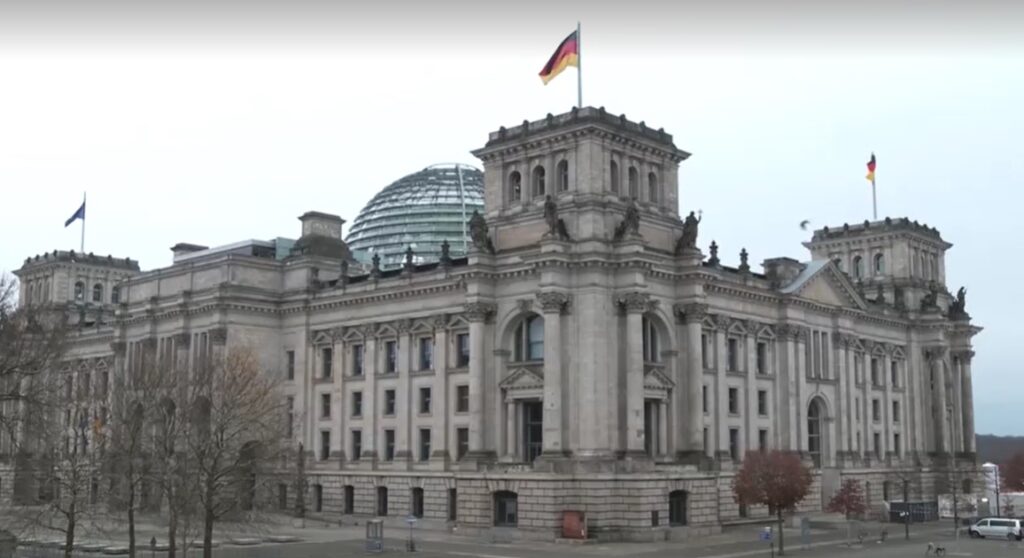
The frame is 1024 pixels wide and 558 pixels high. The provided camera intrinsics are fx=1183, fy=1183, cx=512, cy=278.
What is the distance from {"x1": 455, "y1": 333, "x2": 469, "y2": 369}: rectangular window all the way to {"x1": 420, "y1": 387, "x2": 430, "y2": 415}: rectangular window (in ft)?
13.5

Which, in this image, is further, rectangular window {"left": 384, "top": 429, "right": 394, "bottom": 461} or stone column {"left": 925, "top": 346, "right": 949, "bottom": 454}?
stone column {"left": 925, "top": 346, "right": 949, "bottom": 454}

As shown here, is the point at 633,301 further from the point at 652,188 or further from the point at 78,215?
the point at 78,215

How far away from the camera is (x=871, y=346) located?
343ft

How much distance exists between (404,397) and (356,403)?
20.9 ft

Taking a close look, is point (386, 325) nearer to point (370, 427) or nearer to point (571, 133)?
point (370, 427)

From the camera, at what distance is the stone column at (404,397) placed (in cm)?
8425

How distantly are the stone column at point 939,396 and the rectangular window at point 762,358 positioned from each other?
27.6 metres

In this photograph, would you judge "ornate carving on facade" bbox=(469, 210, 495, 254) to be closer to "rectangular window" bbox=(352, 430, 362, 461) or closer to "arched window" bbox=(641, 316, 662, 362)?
"arched window" bbox=(641, 316, 662, 362)

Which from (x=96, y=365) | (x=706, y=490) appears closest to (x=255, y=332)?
(x=96, y=365)

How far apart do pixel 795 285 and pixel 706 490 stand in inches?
954

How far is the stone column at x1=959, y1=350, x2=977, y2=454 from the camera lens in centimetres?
11250

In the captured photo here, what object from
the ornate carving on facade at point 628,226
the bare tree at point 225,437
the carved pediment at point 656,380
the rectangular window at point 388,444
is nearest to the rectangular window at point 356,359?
the rectangular window at point 388,444

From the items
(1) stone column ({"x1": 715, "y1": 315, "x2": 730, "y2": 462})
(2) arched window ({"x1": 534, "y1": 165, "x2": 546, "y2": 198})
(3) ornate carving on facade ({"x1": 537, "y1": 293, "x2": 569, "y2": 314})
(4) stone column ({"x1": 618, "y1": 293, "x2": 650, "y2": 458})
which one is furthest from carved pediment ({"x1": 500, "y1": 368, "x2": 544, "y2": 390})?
(1) stone column ({"x1": 715, "y1": 315, "x2": 730, "y2": 462})

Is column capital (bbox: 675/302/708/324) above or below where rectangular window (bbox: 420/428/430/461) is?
above
